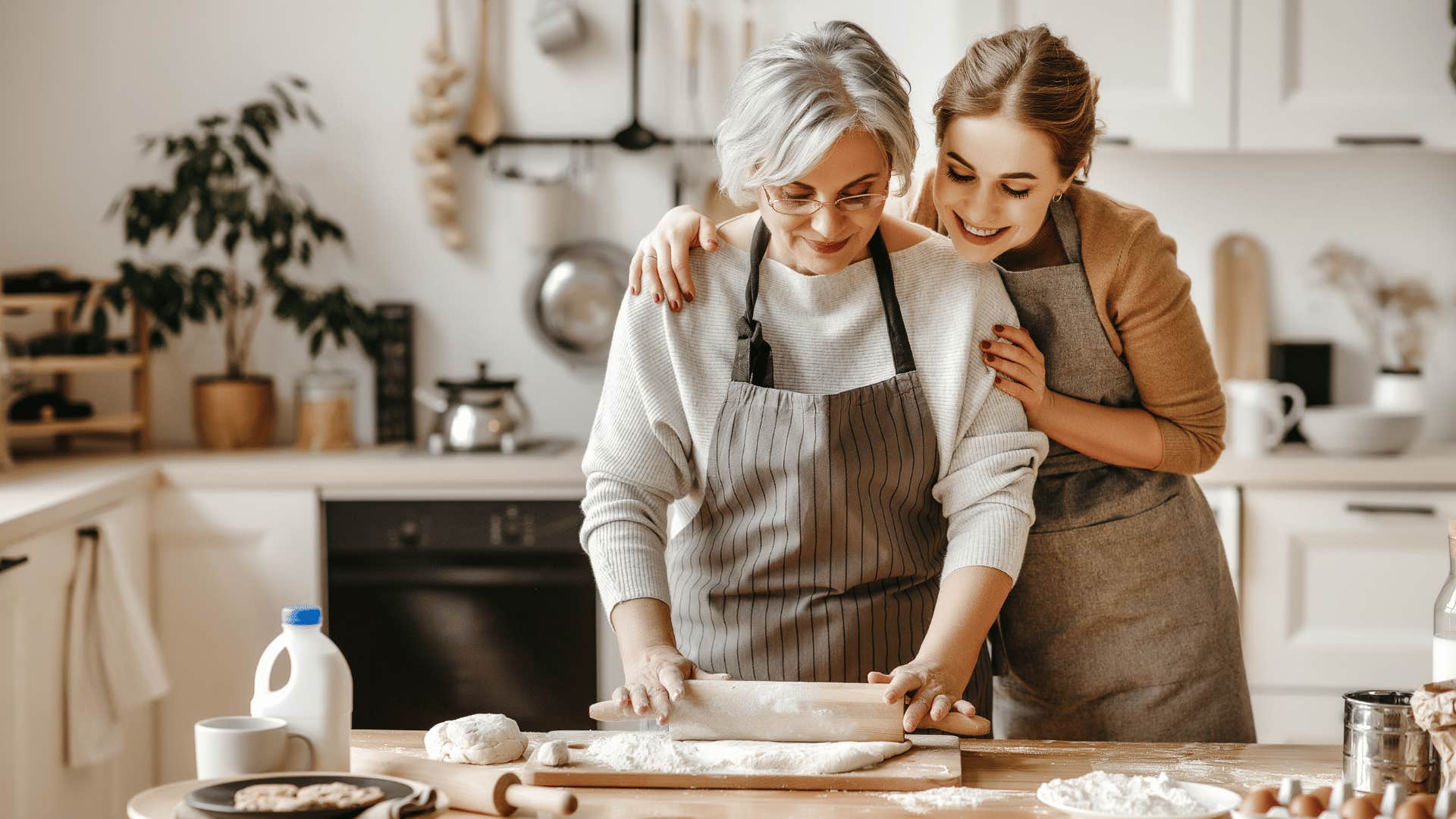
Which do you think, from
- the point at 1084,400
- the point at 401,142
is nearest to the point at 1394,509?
the point at 1084,400

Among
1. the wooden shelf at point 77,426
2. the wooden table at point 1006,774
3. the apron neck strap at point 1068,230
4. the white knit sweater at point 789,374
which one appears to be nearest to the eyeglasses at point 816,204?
the white knit sweater at point 789,374

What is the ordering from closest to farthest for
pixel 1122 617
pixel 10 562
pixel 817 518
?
pixel 817 518 → pixel 1122 617 → pixel 10 562

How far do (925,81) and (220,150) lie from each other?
151 centimetres

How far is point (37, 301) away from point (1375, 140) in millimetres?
2711

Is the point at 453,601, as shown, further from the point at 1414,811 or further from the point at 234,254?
the point at 1414,811

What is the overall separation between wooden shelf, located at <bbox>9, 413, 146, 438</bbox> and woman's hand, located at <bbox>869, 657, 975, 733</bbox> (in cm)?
215

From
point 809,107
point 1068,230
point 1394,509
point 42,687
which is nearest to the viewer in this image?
point 809,107

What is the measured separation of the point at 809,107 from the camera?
1.32 m

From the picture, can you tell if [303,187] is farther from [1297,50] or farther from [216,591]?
[1297,50]

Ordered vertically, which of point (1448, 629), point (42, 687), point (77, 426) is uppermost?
→ point (77, 426)

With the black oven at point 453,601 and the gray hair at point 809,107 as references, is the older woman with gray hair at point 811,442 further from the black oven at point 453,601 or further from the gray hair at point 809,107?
the black oven at point 453,601

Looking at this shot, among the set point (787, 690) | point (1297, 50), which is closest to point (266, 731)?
Answer: point (787, 690)

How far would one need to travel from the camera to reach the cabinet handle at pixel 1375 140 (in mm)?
2754

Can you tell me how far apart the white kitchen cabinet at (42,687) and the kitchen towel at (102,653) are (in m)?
0.02
